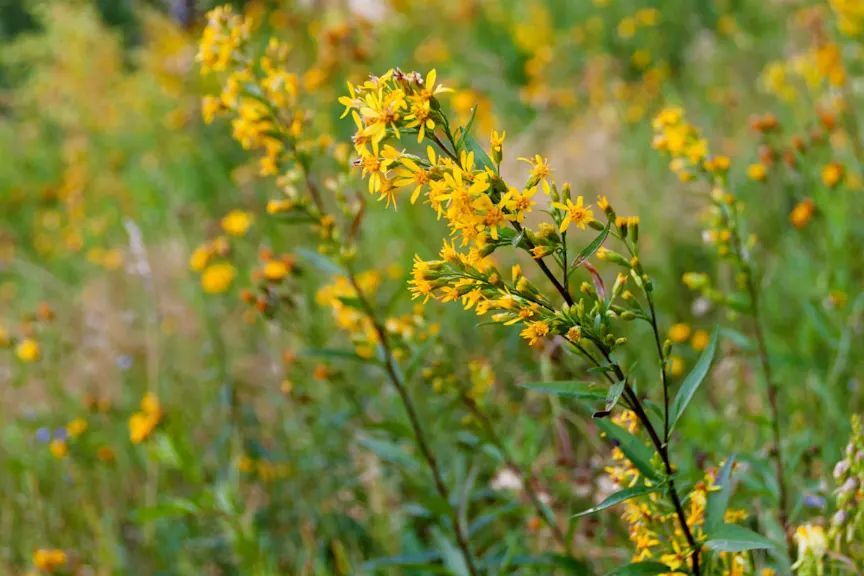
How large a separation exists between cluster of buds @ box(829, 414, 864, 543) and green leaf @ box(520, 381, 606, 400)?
452mm

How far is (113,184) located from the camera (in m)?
6.22

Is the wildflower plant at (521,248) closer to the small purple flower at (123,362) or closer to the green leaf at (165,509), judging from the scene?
the green leaf at (165,509)

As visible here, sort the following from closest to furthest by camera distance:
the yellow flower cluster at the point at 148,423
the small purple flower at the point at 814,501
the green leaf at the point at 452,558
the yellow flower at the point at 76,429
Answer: the small purple flower at the point at 814,501 → the green leaf at the point at 452,558 → the yellow flower cluster at the point at 148,423 → the yellow flower at the point at 76,429

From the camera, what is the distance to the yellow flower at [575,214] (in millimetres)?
1066

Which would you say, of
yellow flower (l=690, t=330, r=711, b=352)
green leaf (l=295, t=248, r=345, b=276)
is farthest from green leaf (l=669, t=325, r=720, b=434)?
yellow flower (l=690, t=330, r=711, b=352)

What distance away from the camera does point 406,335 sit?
1961 mm

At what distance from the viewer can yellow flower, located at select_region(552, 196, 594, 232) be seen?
107 cm

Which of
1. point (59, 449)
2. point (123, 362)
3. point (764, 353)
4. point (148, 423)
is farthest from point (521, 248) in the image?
point (123, 362)

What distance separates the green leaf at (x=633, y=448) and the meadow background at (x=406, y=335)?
0.83ft

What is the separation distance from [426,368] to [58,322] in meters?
3.64

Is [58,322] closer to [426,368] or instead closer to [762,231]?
[426,368]

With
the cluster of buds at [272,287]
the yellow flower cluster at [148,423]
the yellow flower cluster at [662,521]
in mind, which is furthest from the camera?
the yellow flower cluster at [148,423]

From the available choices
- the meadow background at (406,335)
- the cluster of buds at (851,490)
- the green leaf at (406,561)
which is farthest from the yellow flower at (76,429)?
the cluster of buds at (851,490)

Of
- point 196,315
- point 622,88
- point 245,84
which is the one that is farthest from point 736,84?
point 245,84
